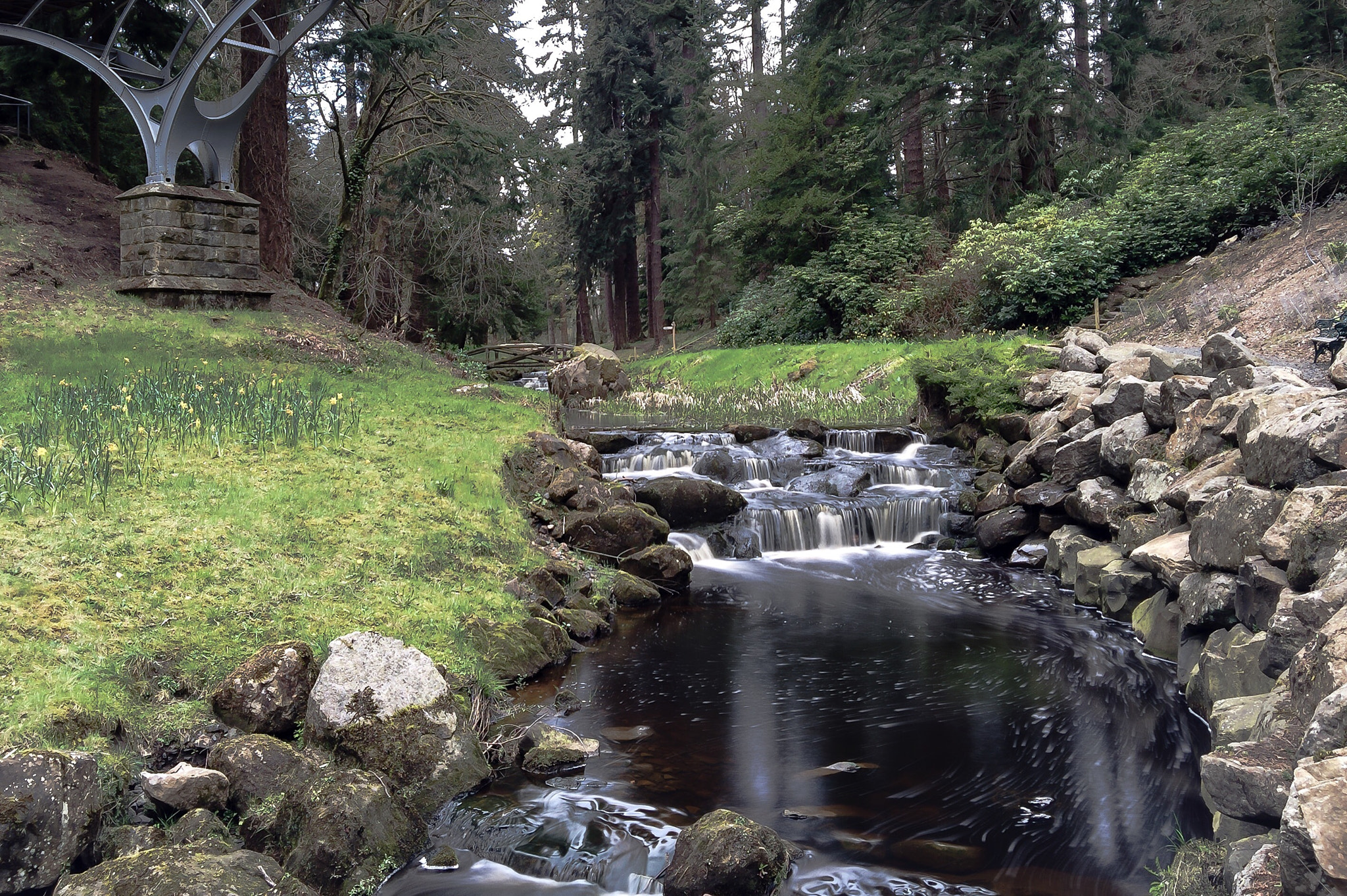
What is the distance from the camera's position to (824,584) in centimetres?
1146

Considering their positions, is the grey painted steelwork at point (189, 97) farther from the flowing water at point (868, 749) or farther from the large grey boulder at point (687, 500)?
the flowing water at point (868, 749)

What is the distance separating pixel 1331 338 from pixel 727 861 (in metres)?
10.0

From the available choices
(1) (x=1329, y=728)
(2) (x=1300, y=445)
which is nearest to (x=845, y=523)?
(2) (x=1300, y=445)

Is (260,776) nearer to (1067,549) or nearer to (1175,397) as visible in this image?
(1067,549)

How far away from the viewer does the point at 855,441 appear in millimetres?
16484

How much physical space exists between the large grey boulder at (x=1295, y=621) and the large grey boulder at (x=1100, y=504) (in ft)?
16.6

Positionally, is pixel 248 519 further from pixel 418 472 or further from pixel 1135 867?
pixel 1135 867

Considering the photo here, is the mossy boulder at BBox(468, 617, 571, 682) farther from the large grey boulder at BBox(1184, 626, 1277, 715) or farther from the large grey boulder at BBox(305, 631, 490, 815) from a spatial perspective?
the large grey boulder at BBox(1184, 626, 1277, 715)

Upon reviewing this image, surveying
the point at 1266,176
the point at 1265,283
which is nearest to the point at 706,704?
the point at 1265,283

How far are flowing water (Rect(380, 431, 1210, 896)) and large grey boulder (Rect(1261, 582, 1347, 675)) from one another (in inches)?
42.1

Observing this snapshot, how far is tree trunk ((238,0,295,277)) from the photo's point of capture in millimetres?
19297

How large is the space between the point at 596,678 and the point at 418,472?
3.59 meters

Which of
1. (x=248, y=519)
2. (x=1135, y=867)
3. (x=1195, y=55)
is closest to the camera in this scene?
(x=1135, y=867)

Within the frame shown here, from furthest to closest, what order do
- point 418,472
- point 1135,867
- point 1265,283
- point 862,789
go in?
point 1265,283 → point 418,472 → point 862,789 → point 1135,867
